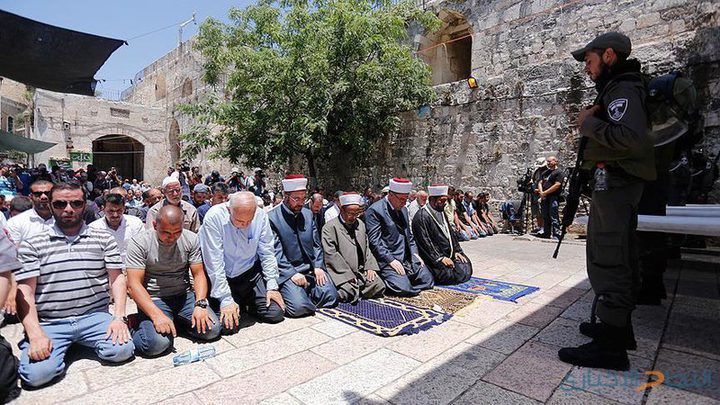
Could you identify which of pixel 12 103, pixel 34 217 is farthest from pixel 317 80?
pixel 12 103

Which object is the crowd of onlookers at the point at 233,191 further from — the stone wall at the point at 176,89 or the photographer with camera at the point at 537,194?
the stone wall at the point at 176,89

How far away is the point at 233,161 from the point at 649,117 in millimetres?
10191

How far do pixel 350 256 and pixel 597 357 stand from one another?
2563 millimetres

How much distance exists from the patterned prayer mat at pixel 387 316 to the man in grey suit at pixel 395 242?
1.70 feet

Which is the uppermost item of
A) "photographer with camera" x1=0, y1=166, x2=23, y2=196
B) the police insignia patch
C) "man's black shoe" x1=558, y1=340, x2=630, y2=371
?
the police insignia patch

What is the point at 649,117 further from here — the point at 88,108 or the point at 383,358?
the point at 88,108

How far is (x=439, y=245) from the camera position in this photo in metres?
5.04

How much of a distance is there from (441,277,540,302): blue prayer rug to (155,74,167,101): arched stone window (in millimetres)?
23840

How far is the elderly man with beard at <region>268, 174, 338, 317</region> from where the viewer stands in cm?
388

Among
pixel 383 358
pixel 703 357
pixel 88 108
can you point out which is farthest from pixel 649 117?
pixel 88 108

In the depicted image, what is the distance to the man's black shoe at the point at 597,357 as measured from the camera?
7.88 ft

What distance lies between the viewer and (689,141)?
4.45m

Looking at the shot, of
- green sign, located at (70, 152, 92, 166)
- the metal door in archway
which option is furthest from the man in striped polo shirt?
the metal door in archway

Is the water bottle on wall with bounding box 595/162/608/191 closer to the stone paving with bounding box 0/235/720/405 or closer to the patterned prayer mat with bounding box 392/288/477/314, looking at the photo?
the stone paving with bounding box 0/235/720/405
